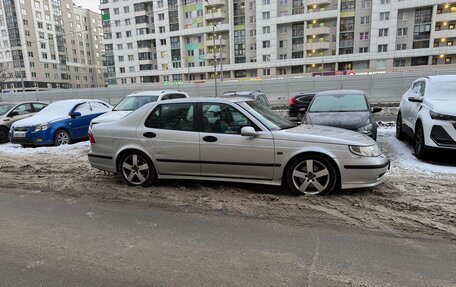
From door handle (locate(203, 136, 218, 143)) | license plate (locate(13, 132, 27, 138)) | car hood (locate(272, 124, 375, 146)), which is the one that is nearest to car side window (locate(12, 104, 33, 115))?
license plate (locate(13, 132, 27, 138))

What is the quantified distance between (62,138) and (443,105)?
10.7 m

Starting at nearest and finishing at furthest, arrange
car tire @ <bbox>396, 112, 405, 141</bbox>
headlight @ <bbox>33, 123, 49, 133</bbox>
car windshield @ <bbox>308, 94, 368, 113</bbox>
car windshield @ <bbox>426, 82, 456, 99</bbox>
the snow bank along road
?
the snow bank along road, car windshield @ <bbox>426, 82, 456, 99</bbox>, car windshield @ <bbox>308, 94, 368, 113</bbox>, car tire @ <bbox>396, 112, 405, 141</bbox>, headlight @ <bbox>33, 123, 49, 133</bbox>

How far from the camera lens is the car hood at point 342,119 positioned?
7.42 metres

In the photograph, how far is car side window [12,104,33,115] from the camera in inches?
520

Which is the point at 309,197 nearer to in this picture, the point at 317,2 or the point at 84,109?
the point at 84,109

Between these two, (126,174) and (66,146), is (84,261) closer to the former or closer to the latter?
(126,174)

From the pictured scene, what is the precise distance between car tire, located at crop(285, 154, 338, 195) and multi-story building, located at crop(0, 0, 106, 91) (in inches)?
3594

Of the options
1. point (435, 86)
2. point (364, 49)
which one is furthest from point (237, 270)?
point (364, 49)

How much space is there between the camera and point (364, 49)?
61.8m

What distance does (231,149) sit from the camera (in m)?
5.10

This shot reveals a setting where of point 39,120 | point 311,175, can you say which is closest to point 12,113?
point 39,120

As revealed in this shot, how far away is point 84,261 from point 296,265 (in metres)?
2.15

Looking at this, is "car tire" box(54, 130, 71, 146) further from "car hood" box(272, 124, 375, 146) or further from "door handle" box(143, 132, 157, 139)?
"car hood" box(272, 124, 375, 146)

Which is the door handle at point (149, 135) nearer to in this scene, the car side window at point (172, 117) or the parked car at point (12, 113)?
the car side window at point (172, 117)
